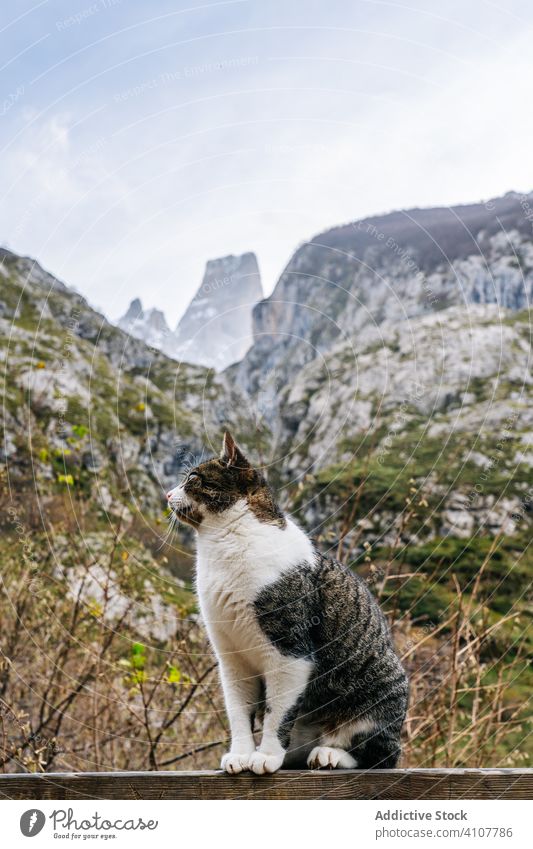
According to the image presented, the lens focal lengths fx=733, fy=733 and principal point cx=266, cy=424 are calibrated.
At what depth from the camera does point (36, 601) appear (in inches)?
209

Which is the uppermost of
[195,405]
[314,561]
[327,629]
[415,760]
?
[195,405]

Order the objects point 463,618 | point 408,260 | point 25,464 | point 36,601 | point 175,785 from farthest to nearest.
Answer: point 25,464
point 36,601
point 408,260
point 463,618
point 175,785

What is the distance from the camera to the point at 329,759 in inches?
101

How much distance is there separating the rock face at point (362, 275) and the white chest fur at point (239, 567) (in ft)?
3.18

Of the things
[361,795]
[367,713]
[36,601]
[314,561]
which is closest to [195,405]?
[36,601]

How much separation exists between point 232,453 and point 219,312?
40.5 inches

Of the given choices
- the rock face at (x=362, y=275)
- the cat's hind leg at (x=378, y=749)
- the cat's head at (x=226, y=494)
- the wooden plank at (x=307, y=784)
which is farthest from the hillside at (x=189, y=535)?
the wooden plank at (x=307, y=784)

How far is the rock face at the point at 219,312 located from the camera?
141 inches

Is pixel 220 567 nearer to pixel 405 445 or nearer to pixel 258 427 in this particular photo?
pixel 258 427

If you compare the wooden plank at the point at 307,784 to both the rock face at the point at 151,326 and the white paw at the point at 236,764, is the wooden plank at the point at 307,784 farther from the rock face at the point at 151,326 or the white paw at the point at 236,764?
the rock face at the point at 151,326

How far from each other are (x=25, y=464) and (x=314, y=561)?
452cm

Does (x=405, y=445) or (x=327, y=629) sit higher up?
(x=405, y=445)

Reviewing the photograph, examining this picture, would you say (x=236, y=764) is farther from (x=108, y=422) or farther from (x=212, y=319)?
(x=108, y=422)

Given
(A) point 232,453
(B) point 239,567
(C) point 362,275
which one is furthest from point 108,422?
(B) point 239,567
